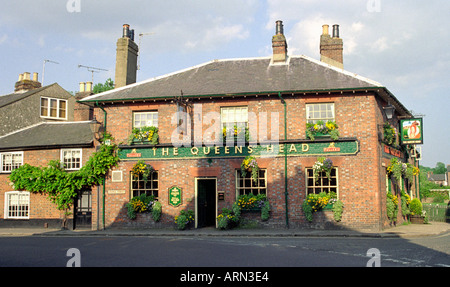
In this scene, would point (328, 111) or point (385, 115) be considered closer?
point (328, 111)

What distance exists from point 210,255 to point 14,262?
517 centimetres

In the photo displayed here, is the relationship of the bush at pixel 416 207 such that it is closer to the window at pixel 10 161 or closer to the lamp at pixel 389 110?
the lamp at pixel 389 110

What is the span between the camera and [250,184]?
19.6 metres

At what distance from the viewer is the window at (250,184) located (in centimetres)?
1940

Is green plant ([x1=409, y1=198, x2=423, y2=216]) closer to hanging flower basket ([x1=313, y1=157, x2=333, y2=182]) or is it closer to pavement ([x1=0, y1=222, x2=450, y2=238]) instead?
pavement ([x1=0, y1=222, x2=450, y2=238])

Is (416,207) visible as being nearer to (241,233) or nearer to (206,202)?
(241,233)

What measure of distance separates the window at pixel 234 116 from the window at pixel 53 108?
49.4 feet

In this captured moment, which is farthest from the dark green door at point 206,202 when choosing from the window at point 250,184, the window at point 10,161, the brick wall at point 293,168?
the window at point 10,161

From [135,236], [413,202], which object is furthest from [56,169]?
[413,202]

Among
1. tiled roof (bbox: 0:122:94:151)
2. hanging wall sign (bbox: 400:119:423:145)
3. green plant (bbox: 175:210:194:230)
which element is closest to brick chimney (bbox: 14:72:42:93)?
tiled roof (bbox: 0:122:94:151)

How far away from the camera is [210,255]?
11.5 metres

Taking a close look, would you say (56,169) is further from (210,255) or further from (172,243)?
(210,255)

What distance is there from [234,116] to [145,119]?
176 inches

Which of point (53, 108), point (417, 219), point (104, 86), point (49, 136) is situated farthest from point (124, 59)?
point (104, 86)
